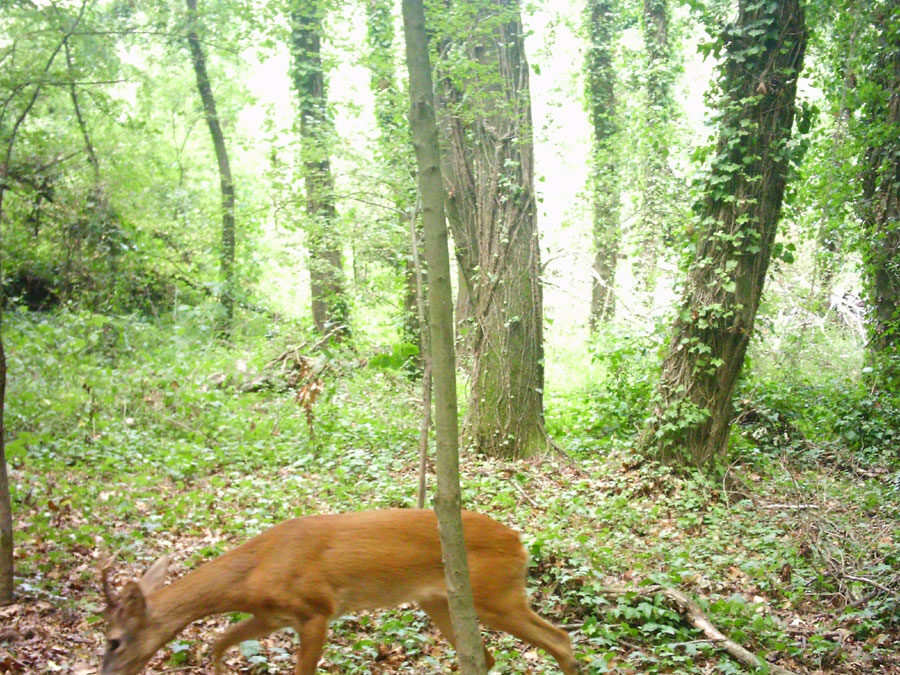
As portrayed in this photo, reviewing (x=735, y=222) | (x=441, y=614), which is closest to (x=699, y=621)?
(x=441, y=614)

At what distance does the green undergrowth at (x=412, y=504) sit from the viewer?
196 inches

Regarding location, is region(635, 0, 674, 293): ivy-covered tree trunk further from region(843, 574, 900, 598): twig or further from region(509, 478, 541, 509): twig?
region(843, 574, 900, 598): twig

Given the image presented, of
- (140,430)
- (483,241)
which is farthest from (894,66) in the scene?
(140,430)

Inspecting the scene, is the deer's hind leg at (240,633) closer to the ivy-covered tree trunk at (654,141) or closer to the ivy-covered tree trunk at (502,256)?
the ivy-covered tree trunk at (502,256)

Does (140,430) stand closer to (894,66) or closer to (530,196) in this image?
(530,196)

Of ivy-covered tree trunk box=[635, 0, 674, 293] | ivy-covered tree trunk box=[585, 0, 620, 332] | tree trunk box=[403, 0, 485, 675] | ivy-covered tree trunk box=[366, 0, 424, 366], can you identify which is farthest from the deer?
ivy-covered tree trunk box=[585, 0, 620, 332]

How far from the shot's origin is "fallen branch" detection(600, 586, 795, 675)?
452 cm

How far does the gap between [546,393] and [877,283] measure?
527 cm

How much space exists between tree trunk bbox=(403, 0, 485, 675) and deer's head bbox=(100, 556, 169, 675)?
1581mm

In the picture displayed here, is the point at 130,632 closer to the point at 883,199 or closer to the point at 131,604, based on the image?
the point at 131,604

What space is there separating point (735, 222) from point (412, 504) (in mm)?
4484

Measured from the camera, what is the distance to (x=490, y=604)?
169 inches

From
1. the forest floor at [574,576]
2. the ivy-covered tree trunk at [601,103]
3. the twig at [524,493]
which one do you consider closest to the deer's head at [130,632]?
the forest floor at [574,576]

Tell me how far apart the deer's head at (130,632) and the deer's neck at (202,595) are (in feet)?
0.17
